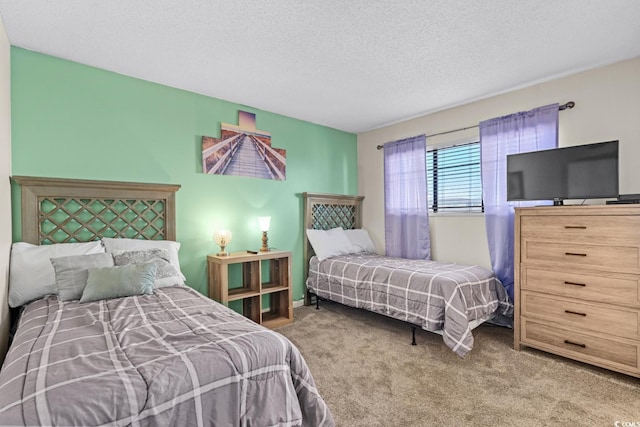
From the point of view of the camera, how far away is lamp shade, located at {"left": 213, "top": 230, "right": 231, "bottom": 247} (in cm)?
318

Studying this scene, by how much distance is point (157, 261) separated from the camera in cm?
246

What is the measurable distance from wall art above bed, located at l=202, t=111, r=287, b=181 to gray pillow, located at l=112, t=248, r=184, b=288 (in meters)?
1.06

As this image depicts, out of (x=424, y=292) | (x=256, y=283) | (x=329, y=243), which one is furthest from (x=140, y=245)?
(x=424, y=292)

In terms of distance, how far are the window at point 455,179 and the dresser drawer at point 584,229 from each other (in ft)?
2.90

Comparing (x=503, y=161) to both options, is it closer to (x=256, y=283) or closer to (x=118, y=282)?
(x=256, y=283)

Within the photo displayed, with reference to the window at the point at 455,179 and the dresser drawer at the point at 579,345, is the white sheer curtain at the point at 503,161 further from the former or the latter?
the dresser drawer at the point at 579,345

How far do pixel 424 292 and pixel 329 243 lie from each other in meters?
1.47

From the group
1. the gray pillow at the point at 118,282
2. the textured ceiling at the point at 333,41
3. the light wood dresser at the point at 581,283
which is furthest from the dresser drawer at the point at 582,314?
the gray pillow at the point at 118,282

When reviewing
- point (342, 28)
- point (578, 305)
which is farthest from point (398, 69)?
point (578, 305)

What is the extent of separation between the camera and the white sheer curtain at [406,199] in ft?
12.8

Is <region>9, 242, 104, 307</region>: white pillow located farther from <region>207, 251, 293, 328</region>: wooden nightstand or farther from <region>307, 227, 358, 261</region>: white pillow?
<region>307, 227, 358, 261</region>: white pillow

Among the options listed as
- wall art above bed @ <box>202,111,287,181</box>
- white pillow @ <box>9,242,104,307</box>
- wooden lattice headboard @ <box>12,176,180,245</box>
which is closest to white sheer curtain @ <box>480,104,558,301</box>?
wall art above bed @ <box>202,111,287,181</box>

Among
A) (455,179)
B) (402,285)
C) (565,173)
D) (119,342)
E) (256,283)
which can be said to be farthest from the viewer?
(455,179)

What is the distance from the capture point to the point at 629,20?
2.04 metres
